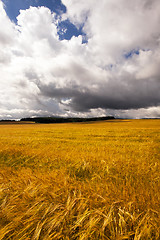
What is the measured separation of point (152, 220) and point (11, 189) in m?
2.03

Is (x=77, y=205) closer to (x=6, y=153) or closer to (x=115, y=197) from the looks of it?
(x=115, y=197)

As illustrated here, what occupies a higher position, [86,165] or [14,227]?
[14,227]

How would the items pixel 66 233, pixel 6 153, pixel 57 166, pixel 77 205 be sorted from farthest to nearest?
pixel 6 153
pixel 57 166
pixel 77 205
pixel 66 233

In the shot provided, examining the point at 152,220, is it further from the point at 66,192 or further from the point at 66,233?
the point at 66,192

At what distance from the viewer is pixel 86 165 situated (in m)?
3.25

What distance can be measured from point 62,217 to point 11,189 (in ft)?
3.95

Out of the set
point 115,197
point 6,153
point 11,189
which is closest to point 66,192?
point 115,197

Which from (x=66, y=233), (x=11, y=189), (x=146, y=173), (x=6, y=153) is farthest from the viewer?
(x=6, y=153)

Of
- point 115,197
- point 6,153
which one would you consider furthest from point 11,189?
point 6,153

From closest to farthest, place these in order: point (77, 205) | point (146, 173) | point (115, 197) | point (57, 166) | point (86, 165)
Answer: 1. point (77, 205)
2. point (115, 197)
3. point (146, 173)
4. point (86, 165)
5. point (57, 166)

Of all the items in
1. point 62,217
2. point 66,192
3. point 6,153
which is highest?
point 62,217

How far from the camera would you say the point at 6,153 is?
5.26m

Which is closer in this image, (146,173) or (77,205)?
(77,205)

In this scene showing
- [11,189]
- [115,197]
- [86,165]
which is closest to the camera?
[115,197]
